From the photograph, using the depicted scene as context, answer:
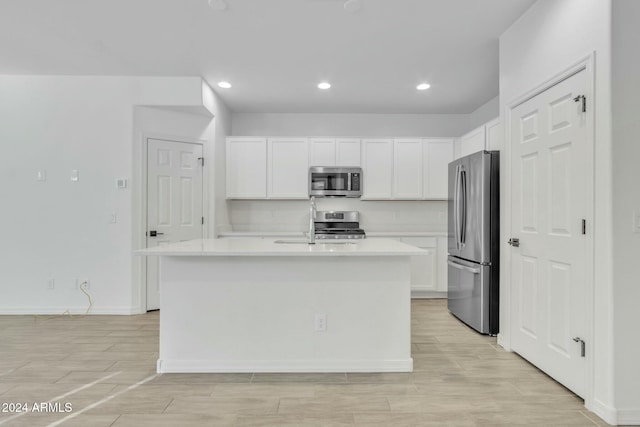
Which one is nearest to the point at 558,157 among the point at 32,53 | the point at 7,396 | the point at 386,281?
the point at 386,281

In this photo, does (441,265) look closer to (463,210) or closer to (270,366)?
(463,210)

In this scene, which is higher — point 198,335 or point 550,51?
point 550,51

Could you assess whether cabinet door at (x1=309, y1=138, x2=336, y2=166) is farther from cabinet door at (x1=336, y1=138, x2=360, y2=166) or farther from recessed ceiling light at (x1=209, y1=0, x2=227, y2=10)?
recessed ceiling light at (x1=209, y1=0, x2=227, y2=10)

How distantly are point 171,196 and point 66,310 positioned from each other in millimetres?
1681

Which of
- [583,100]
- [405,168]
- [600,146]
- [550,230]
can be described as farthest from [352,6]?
[405,168]

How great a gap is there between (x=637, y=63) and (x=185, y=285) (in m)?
2.98

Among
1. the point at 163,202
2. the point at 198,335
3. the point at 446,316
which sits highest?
the point at 163,202

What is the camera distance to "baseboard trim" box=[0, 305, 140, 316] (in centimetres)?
402

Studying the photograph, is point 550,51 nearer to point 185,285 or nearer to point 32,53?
point 185,285

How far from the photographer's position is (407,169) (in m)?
5.12

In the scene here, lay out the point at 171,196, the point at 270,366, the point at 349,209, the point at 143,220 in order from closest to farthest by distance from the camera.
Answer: the point at 270,366, the point at 143,220, the point at 171,196, the point at 349,209

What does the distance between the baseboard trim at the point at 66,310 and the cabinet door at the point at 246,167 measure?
1.91 metres

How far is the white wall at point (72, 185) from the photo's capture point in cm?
Result: 404

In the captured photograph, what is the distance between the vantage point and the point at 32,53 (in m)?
3.50
